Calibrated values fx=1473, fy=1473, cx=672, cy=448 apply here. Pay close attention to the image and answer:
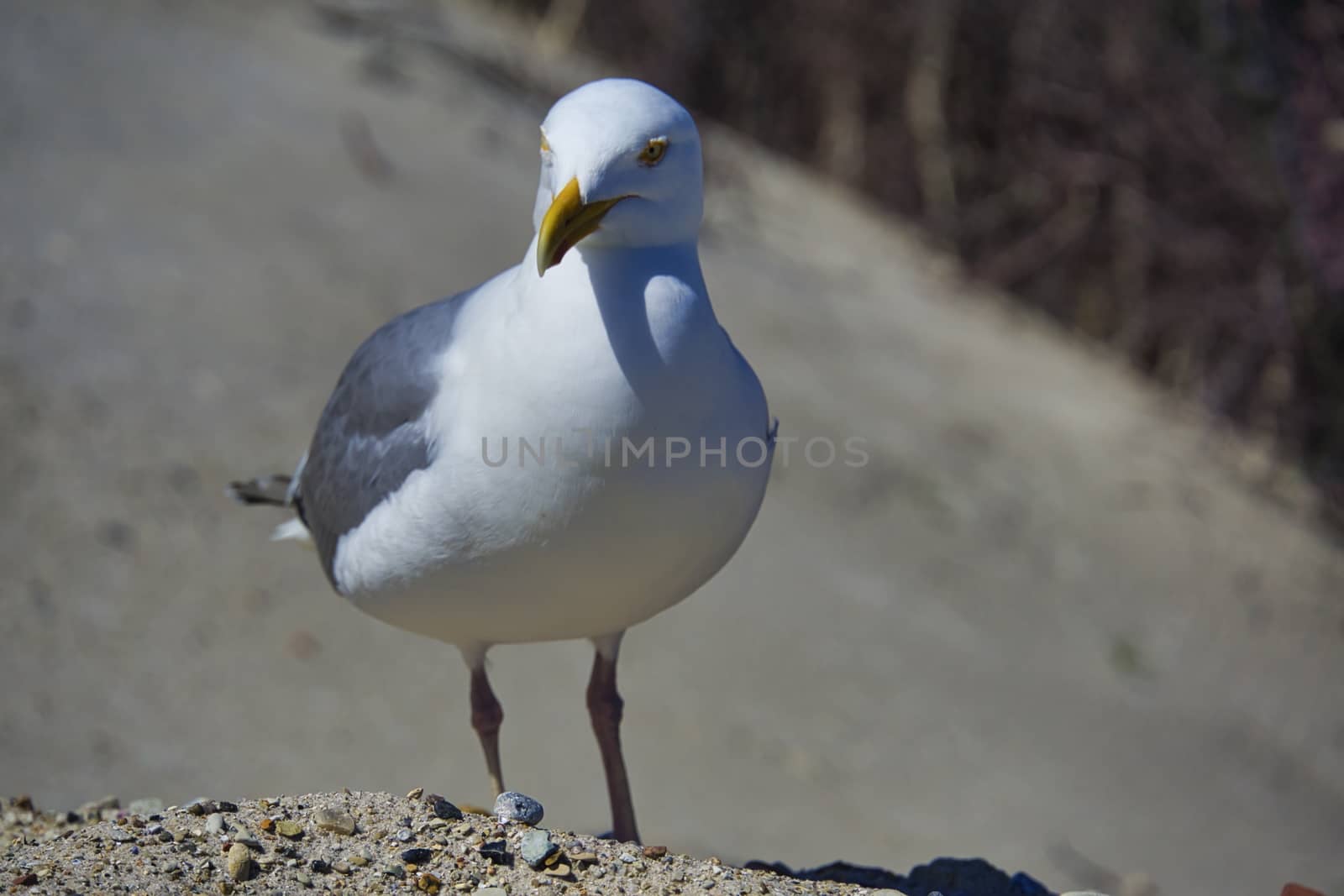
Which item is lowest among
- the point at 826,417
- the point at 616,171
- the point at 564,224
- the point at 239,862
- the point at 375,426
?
the point at 239,862

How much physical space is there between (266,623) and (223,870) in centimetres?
377

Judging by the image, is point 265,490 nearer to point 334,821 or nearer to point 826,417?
point 334,821

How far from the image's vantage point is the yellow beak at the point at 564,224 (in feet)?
9.40

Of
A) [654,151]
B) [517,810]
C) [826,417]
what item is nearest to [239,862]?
[517,810]

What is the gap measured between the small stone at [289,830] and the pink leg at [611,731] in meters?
1.23

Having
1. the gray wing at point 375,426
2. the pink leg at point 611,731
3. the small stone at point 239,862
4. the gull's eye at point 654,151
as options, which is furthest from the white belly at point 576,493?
the small stone at point 239,862

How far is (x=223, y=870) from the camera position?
272cm

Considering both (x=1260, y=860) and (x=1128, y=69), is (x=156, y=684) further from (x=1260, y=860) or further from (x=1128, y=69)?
(x=1128, y=69)

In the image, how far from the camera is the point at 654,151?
3.03m

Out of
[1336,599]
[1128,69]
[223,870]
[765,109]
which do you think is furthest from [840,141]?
[223,870]

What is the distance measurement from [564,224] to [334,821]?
50.0 inches

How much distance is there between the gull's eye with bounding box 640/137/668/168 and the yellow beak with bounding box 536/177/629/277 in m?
0.12

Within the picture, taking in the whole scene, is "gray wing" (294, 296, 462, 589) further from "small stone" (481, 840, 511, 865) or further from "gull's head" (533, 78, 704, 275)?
"small stone" (481, 840, 511, 865)

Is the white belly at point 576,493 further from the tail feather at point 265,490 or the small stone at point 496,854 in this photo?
the tail feather at point 265,490
